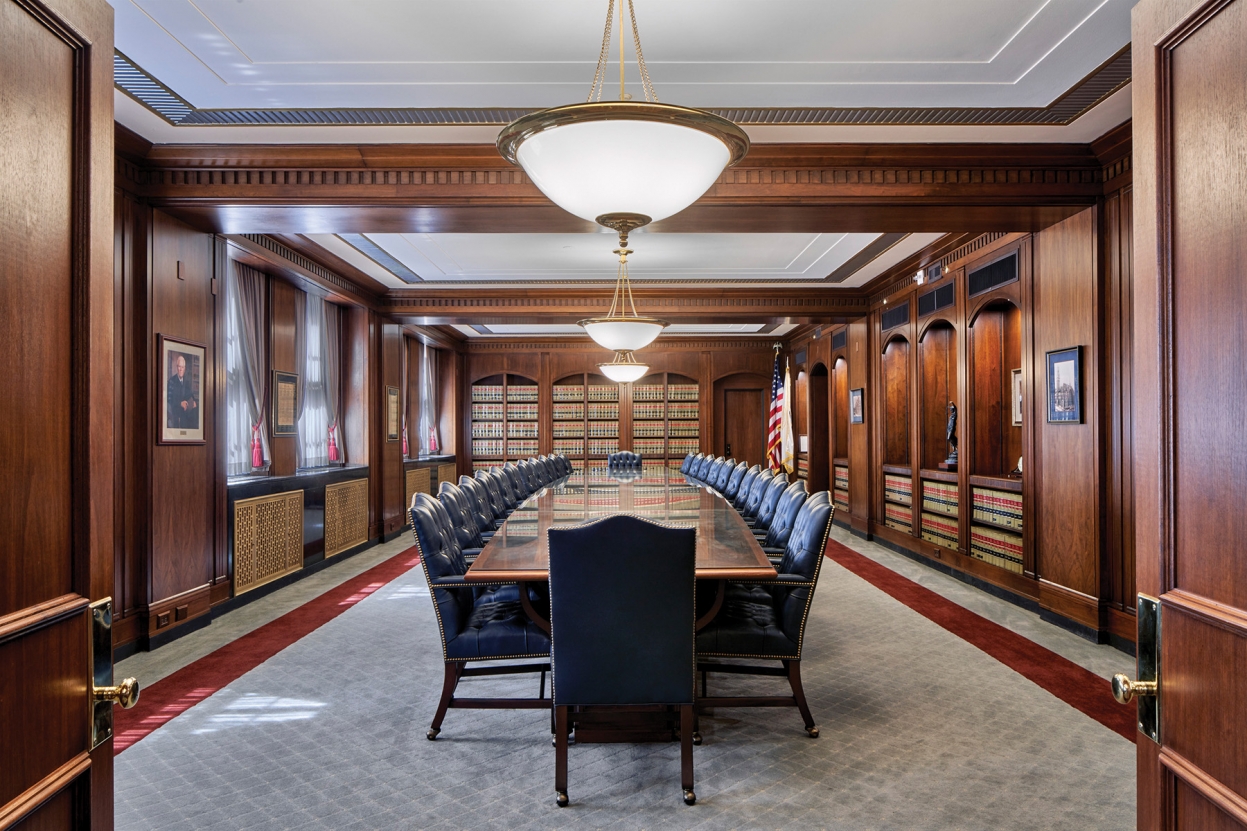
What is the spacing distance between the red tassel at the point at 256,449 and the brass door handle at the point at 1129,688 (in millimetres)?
6389

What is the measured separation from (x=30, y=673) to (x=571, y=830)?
1729 millimetres

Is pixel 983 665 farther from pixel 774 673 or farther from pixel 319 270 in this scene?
pixel 319 270

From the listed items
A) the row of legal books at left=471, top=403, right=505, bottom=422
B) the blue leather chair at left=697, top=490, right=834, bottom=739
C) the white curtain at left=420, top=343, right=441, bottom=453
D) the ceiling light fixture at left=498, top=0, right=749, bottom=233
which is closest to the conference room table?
the blue leather chair at left=697, top=490, right=834, bottom=739

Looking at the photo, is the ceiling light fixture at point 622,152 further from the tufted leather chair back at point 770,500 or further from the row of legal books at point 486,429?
the row of legal books at point 486,429

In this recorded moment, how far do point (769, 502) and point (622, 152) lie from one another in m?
3.14

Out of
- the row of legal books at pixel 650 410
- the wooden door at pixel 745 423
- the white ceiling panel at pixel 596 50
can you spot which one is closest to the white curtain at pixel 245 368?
the white ceiling panel at pixel 596 50

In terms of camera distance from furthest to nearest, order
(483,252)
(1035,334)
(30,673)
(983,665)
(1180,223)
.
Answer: (483,252) < (1035,334) < (983,665) < (1180,223) < (30,673)

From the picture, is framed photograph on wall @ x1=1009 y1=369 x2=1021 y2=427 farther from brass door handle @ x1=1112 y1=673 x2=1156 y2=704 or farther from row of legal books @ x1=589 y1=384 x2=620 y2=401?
row of legal books @ x1=589 y1=384 x2=620 y2=401

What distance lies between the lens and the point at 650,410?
12.4 metres

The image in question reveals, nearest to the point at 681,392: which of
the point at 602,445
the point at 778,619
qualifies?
the point at 602,445

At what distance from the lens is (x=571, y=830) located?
2.22 m

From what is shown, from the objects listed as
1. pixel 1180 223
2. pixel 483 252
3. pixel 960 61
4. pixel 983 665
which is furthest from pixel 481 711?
pixel 483 252

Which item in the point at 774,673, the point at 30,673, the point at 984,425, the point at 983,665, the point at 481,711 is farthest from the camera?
the point at 984,425

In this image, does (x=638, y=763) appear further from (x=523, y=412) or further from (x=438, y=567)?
(x=523, y=412)
